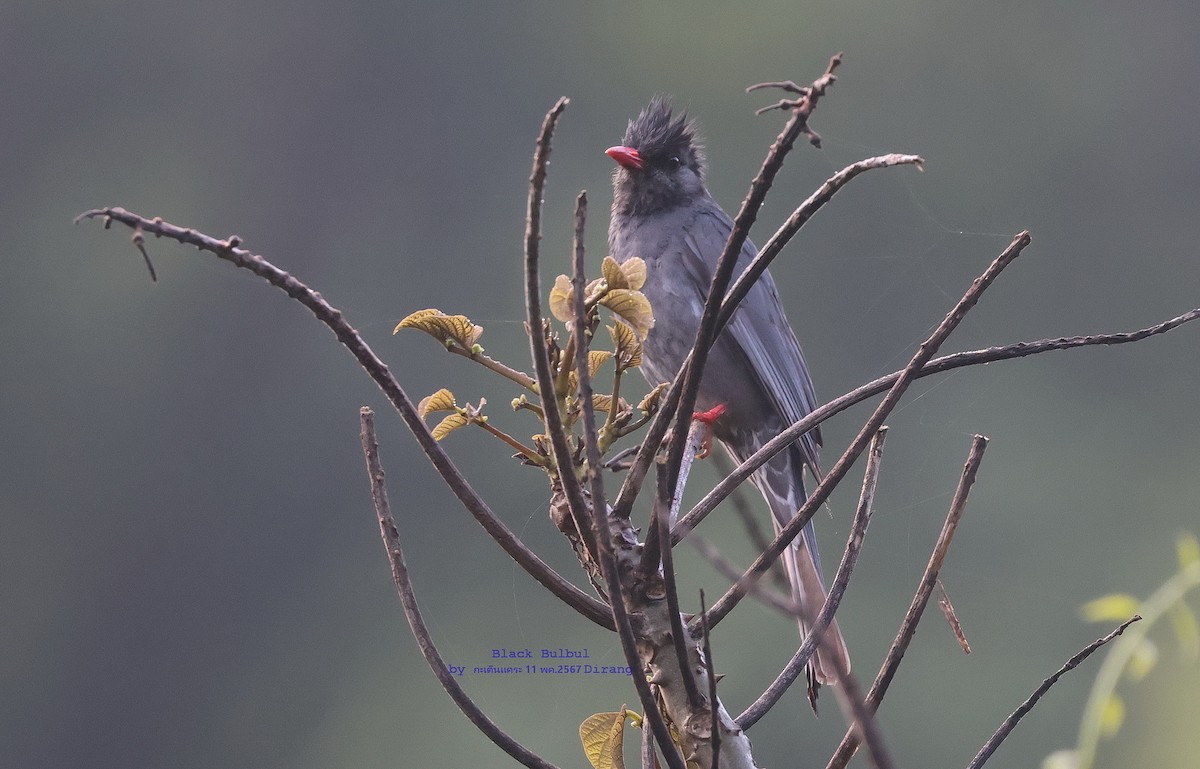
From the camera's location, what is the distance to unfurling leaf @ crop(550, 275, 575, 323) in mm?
1113

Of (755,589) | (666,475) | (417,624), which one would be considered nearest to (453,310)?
(417,624)

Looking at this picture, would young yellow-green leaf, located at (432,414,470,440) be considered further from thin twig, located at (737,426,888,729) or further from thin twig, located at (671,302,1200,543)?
thin twig, located at (737,426,888,729)

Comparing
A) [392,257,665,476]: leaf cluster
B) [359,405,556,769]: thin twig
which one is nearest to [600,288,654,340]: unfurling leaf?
[392,257,665,476]: leaf cluster

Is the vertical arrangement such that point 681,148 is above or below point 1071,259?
below

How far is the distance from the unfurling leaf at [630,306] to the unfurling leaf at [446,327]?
13 centimetres

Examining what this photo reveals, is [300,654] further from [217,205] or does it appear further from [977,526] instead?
[977,526]

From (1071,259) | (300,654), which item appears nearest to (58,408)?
(300,654)

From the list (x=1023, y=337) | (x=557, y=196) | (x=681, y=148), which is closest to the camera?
(x=681, y=148)

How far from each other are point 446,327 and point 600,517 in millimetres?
340

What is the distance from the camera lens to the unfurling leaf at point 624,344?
4.09ft

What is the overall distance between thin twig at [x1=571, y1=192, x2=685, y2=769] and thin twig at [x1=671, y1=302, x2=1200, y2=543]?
110 millimetres

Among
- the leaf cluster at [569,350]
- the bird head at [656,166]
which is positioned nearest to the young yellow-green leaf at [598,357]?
the leaf cluster at [569,350]

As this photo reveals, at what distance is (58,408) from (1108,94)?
64.0ft

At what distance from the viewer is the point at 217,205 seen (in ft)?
76.3
